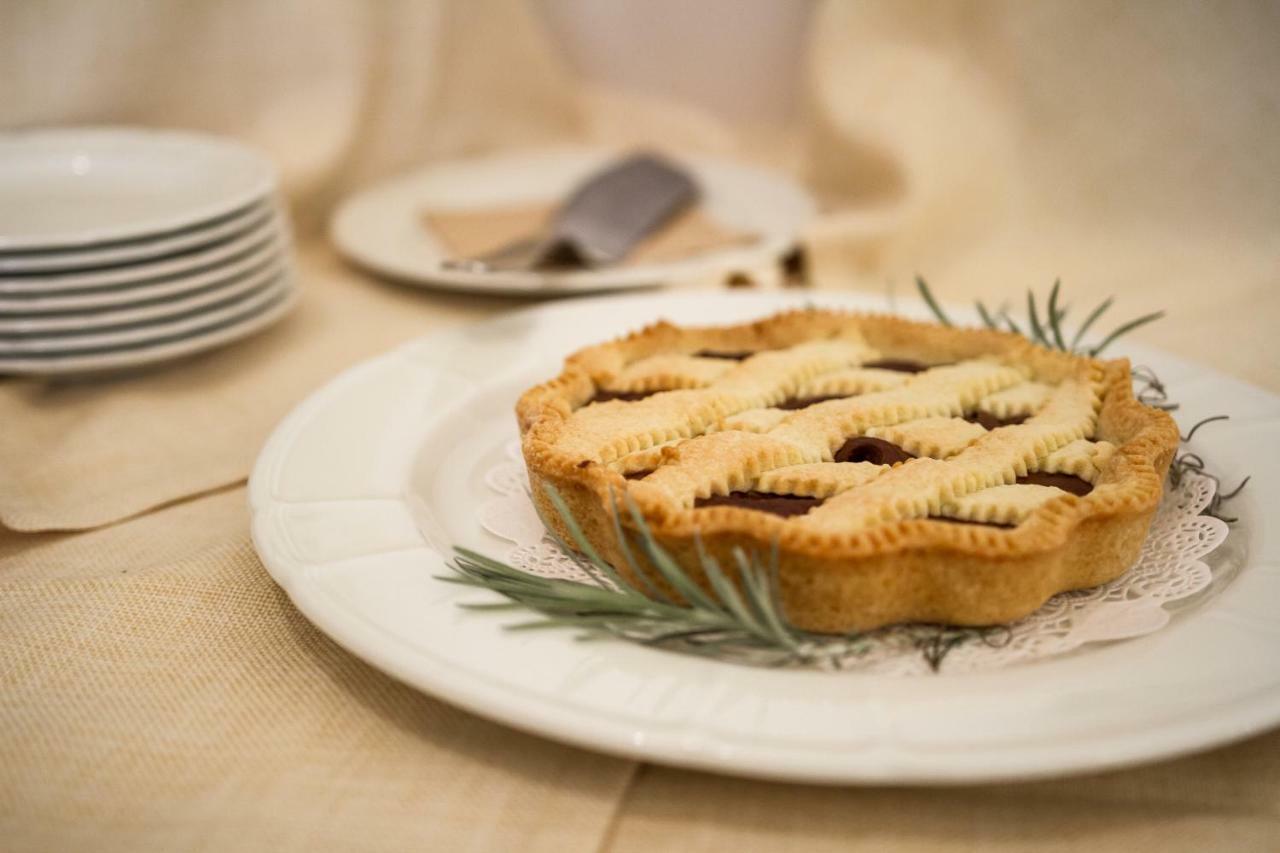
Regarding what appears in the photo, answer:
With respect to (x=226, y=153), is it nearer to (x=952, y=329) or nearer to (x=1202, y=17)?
(x=952, y=329)

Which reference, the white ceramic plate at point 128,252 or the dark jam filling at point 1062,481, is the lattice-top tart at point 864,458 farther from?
the white ceramic plate at point 128,252

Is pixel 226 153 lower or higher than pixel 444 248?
higher

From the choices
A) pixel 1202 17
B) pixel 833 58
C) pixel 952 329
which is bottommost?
pixel 952 329

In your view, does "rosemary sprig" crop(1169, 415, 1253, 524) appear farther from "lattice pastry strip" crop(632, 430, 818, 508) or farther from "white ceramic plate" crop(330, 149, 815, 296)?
"white ceramic plate" crop(330, 149, 815, 296)

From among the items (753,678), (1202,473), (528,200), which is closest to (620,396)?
(753,678)

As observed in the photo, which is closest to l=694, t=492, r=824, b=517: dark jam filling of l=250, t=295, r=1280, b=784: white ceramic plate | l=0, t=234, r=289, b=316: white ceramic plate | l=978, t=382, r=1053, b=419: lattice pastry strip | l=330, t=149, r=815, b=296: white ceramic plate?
l=250, t=295, r=1280, b=784: white ceramic plate

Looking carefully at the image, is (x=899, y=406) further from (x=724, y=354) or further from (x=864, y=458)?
(x=724, y=354)

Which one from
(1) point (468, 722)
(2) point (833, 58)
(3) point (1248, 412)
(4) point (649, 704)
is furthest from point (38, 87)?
(3) point (1248, 412)
